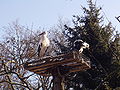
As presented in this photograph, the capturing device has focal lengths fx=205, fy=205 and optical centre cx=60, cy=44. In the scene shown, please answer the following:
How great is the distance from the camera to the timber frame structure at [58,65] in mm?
4850

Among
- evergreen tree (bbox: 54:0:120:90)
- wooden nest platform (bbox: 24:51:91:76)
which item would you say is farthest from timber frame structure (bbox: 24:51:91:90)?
evergreen tree (bbox: 54:0:120:90)

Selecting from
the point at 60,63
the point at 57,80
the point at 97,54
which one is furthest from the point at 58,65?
the point at 97,54

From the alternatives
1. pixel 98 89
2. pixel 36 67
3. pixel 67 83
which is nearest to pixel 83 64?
pixel 36 67

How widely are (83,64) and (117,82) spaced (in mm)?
4968

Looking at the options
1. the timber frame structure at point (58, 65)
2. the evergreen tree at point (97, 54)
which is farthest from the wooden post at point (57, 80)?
the evergreen tree at point (97, 54)

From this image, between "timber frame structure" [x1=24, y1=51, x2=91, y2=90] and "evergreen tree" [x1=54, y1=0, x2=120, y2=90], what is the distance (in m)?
4.12

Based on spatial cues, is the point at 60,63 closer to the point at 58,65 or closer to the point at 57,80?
the point at 58,65

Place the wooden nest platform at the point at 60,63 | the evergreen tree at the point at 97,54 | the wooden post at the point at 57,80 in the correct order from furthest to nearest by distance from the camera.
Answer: the evergreen tree at the point at 97,54
the wooden post at the point at 57,80
the wooden nest platform at the point at 60,63

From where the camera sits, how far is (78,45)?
21.4ft

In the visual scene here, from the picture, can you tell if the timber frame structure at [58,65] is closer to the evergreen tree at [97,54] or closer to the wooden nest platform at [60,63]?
the wooden nest platform at [60,63]

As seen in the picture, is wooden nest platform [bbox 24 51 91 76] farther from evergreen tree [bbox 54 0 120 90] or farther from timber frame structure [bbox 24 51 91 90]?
evergreen tree [bbox 54 0 120 90]

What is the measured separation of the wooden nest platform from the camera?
481cm

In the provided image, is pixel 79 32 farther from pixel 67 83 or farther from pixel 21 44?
pixel 21 44

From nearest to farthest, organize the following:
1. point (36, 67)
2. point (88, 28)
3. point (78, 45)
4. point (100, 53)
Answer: point (36, 67) → point (78, 45) → point (100, 53) → point (88, 28)
